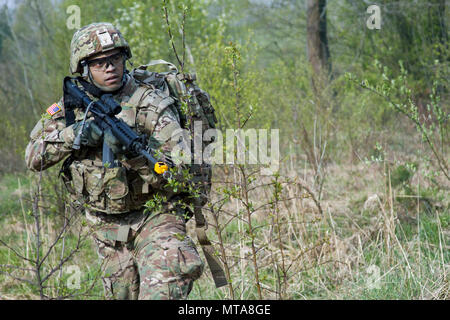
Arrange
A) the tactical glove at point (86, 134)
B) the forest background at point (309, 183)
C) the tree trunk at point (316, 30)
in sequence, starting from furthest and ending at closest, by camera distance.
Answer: the tree trunk at point (316, 30)
the forest background at point (309, 183)
the tactical glove at point (86, 134)

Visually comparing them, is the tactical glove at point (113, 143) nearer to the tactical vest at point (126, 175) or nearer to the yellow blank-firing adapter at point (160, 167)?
the tactical vest at point (126, 175)

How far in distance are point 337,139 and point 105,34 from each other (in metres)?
5.09

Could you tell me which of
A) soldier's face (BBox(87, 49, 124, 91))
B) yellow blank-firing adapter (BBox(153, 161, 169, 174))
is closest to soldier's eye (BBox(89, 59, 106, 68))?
soldier's face (BBox(87, 49, 124, 91))

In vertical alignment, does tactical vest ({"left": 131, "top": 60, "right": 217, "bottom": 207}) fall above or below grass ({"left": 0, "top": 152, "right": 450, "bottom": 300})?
above

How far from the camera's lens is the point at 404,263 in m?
3.66

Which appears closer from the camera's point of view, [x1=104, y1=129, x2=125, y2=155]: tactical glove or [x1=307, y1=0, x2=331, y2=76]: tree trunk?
[x1=104, y1=129, x2=125, y2=155]: tactical glove

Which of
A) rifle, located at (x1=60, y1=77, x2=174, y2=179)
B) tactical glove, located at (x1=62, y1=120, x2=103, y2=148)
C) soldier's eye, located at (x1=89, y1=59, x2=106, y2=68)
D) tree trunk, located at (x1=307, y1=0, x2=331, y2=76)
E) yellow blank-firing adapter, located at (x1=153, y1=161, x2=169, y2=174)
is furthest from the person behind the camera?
tree trunk, located at (x1=307, y1=0, x2=331, y2=76)

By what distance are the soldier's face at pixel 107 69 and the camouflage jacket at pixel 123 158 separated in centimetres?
7

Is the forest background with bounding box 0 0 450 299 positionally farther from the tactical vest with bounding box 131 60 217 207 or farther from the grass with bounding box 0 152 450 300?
the tactical vest with bounding box 131 60 217 207

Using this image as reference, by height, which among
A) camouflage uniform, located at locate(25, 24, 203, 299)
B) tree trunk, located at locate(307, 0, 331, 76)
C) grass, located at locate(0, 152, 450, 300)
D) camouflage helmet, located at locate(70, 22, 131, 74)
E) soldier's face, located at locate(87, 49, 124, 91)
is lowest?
grass, located at locate(0, 152, 450, 300)

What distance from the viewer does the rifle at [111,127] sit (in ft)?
8.90

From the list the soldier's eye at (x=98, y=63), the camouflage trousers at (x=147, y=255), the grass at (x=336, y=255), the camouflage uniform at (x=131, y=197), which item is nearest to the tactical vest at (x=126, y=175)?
the camouflage uniform at (x=131, y=197)

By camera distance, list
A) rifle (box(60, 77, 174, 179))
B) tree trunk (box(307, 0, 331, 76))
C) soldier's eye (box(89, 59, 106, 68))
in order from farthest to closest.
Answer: tree trunk (box(307, 0, 331, 76))
soldier's eye (box(89, 59, 106, 68))
rifle (box(60, 77, 174, 179))

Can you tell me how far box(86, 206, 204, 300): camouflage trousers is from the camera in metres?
2.63
